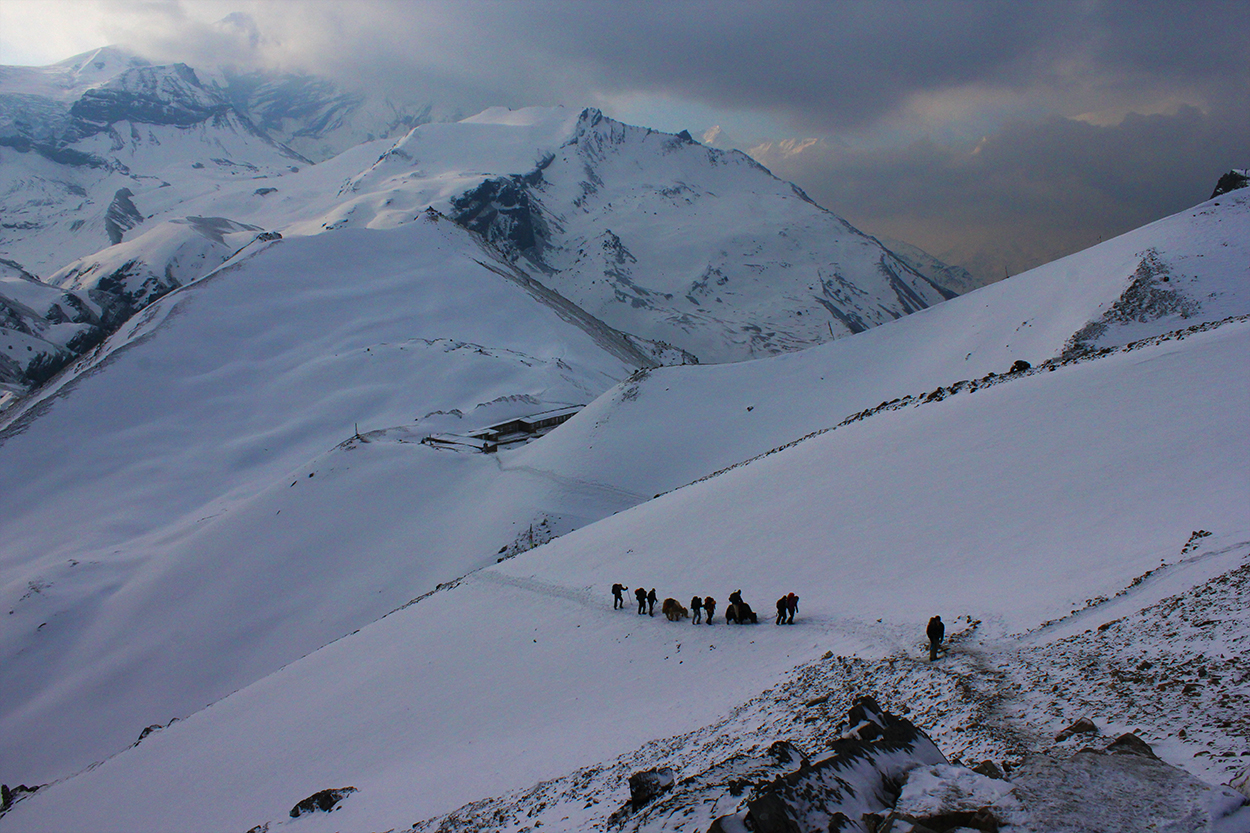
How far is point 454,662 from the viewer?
68.0 ft

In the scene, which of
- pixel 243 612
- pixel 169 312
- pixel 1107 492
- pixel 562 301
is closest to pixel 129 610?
pixel 243 612

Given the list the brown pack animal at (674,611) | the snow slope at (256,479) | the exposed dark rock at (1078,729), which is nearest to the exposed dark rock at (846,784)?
the exposed dark rock at (1078,729)

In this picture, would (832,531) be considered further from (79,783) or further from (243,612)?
Answer: (243,612)

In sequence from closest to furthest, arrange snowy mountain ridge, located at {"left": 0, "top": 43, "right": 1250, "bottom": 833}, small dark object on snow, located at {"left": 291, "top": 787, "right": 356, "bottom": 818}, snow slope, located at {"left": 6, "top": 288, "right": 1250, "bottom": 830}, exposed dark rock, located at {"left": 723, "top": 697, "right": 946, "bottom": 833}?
1. exposed dark rock, located at {"left": 723, "top": 697, "right": 946, "bottom": 833}
2. snowy mountain ridge, located at {"left": 0, "top": 43, "right": 1250, "bottom": 833}
3. snow slope, located at {"left": 6, "top": 288, "right": 1250, "bottom": 830}
4. small dark object on snow, located at {"left": 291, "top": 787, "right": 356, "bottom": 818}

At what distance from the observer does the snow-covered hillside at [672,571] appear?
1159 centimetres

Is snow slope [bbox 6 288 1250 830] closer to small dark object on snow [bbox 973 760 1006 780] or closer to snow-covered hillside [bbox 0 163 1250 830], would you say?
snow-covered hillside [bbox 0 163 1250 830]

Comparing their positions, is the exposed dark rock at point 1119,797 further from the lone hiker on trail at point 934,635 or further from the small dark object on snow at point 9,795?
the small dark object on snow at point 9,795

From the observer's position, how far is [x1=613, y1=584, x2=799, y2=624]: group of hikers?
52.4 feet

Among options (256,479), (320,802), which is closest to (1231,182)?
(320,802)

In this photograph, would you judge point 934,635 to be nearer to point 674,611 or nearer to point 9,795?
point 674,611

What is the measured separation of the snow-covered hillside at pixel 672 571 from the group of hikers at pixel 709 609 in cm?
41

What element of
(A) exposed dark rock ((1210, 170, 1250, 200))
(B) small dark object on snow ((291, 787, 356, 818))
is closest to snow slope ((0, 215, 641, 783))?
(B) small dark object on snow ((291, 787, 356, 818))

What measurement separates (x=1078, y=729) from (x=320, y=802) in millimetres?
14481

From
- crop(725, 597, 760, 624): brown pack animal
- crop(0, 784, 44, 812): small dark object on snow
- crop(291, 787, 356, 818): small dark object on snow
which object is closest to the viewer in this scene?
crop(291, 787, 356, 818): small dark object on snow
